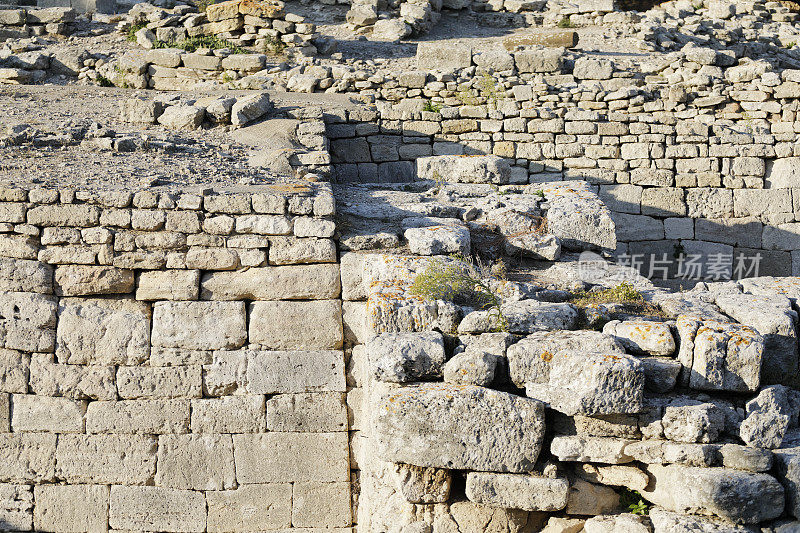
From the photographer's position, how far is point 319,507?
21.3ft

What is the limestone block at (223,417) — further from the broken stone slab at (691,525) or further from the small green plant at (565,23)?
the small green plant at (565,23)

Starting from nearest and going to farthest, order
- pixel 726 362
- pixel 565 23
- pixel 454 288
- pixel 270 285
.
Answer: pixel 726 362 < pixel 454 288 < pixel 270 285 < pixel 565 23

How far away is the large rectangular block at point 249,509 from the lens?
21.2ft

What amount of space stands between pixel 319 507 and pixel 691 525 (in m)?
3.08

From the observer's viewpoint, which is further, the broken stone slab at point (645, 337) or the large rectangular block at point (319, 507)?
the large rectangular block at point (319, 507)

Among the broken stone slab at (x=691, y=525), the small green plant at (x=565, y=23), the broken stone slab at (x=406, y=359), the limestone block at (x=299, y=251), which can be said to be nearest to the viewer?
the broken stone slab at (x=691, y=525)

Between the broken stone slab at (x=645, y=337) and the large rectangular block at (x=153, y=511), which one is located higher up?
the broken stone slab at (x=645, y=337)

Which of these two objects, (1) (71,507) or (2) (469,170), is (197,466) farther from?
(2) (469,170)

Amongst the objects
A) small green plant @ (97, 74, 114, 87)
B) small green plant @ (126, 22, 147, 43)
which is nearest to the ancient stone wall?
small green plant @ (97, 74, 114, 87)

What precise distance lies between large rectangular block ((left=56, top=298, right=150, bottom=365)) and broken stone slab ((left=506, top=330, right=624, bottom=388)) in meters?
3.13

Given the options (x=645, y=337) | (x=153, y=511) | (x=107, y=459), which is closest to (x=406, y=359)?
(x=645, y=337)

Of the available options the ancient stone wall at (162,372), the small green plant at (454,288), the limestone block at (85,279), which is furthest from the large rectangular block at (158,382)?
the small green plant at (454,288)

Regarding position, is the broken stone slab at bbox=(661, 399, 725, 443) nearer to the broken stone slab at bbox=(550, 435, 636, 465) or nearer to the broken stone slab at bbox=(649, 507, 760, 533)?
the broken stone slab at bbox=(550, 435, 636, 465)

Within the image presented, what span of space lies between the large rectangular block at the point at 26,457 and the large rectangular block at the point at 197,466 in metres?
0.87
